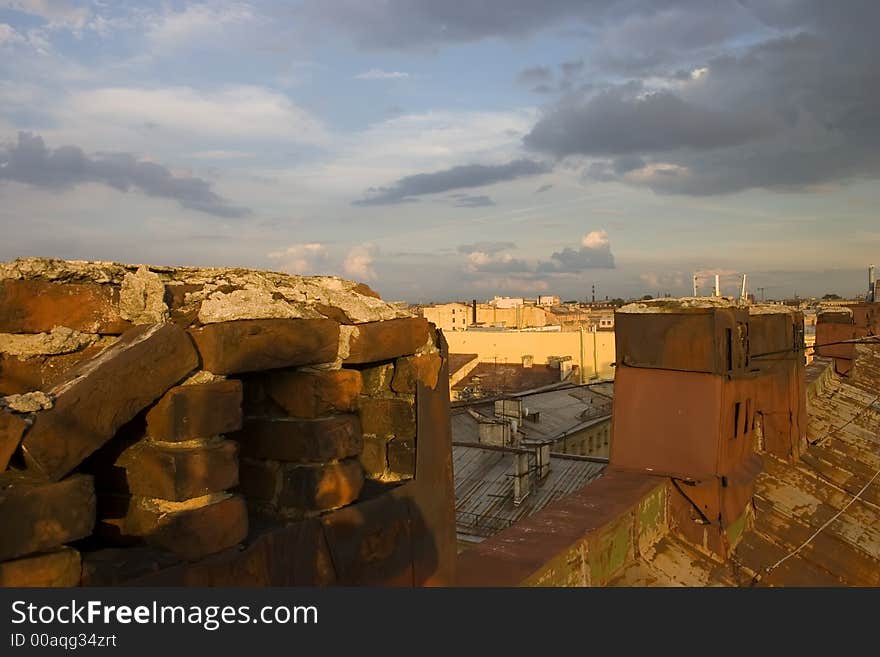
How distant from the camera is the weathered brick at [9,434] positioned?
61.3 inches

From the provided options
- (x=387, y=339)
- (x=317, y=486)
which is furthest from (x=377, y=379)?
(x=317, y=486)

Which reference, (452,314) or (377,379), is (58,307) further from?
(452,314)

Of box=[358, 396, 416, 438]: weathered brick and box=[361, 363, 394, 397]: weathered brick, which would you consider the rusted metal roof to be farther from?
box=[361, 363, 394, 397]: weathered brick

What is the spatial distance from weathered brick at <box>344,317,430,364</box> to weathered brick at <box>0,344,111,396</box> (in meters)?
0.81

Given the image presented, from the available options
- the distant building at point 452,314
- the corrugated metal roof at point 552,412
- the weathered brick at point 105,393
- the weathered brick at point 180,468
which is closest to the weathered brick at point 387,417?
the weathered brick at point 180,468

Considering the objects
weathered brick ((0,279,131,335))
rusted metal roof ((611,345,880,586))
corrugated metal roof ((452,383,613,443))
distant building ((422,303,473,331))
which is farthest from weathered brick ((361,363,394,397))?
distant building ((422,303,473,331))

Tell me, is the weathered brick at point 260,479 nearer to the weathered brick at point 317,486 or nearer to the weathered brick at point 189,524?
the weathered brick at point 317,486

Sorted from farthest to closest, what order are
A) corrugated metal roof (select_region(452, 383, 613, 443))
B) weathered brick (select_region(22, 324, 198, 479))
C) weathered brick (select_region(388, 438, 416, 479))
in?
corrugated metal roof (select_region(452, 383, 613, 443))
weathered brick (select_region(388, 438, 416, 479))
weathered brick (select_region(22, 324, 198, 479))

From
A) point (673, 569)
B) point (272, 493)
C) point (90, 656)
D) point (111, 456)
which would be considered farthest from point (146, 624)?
point (673, 569)

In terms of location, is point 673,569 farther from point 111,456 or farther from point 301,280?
point 111,456

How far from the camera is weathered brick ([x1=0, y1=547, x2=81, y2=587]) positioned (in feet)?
4.98

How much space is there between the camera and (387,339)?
253 centimetres

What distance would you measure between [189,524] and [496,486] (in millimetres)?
11504

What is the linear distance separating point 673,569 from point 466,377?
85.4 feet
